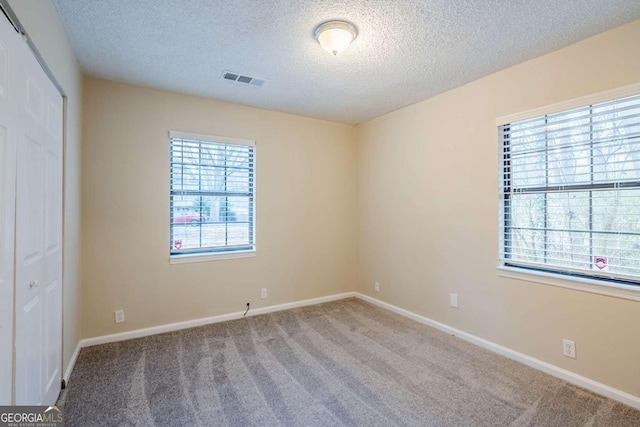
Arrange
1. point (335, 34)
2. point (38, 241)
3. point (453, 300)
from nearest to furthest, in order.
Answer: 1. point (38, 241)
2. point (335, 34)
3. point (453, 300)

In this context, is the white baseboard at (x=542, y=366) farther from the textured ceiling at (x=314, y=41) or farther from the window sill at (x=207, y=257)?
the textured ceiling at (x=314, y=41)

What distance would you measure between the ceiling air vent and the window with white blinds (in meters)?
2.38

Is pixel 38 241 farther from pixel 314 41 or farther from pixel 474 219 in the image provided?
pixel 474 219

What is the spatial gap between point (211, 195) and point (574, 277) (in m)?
3.54

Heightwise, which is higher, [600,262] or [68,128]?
[68,128]

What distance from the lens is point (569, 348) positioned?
2.35m

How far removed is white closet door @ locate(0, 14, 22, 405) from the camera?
1.27 m

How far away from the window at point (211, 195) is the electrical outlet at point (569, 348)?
3.20m

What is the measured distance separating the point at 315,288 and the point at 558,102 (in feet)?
11.0

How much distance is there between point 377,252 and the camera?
422 cm

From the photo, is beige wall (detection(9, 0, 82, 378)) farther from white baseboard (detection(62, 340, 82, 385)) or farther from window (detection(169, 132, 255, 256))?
window (detection(169, 132, 255, 256))

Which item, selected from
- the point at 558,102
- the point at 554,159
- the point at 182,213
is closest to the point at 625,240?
the point at 554,159

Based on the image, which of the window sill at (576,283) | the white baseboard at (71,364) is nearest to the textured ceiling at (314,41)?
the window sill at (576,283)

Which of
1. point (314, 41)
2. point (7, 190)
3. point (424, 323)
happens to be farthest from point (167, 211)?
point (424, 323)
